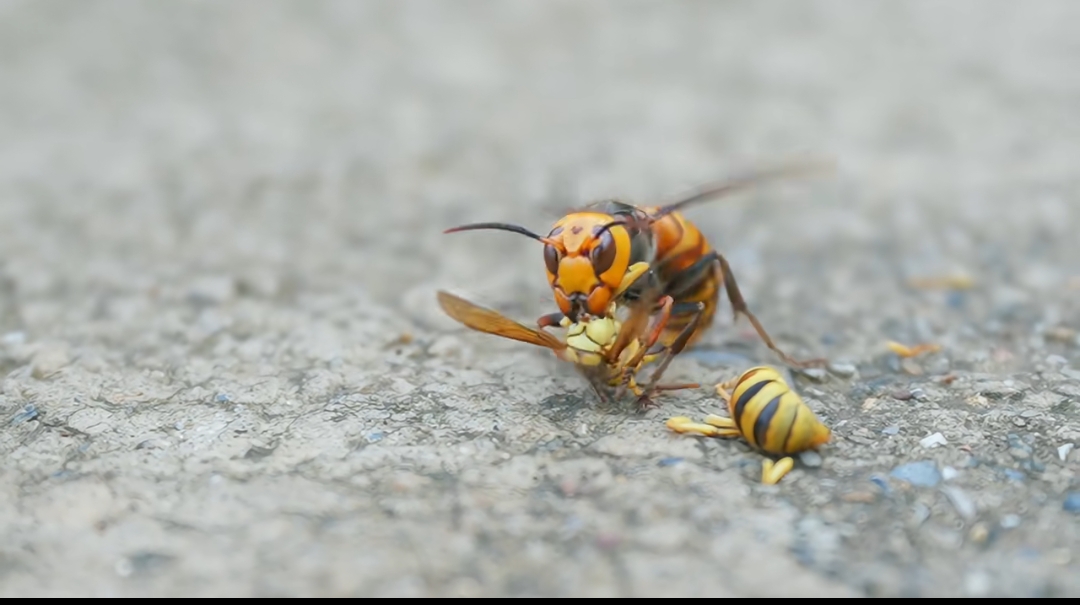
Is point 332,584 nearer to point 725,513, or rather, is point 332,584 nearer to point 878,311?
point 725,513

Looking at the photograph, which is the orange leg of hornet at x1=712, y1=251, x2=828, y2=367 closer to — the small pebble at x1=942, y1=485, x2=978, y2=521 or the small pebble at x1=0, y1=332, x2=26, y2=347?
the small pebble at x1=942, y1=485, x2=978, y2=521

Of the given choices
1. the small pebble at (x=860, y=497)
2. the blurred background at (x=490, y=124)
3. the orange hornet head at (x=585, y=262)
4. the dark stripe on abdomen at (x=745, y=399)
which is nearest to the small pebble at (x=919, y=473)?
the small pebble at (x=860, y=497)

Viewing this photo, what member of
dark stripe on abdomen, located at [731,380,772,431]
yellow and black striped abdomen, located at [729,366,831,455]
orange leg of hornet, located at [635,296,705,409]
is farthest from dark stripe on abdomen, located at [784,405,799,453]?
orange leg of hornet, located at [635,296,705,409]

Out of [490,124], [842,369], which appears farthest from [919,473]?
[490,124]

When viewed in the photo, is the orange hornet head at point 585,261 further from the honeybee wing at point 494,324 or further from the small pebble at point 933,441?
the small pebble at point 933,441

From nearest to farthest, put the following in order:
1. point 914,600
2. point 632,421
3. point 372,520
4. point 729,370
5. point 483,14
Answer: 1. point 914,600
2. point 372,520
3. point 632,421
4. point 729,370
5. point 483,14

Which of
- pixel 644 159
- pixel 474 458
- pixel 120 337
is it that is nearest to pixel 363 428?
pixel 474 458

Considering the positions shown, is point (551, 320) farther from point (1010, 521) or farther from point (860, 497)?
point (1010, 521)
